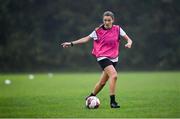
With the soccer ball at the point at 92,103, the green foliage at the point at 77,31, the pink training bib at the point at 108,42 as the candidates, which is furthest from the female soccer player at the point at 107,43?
the green foliage at the point at 77,31

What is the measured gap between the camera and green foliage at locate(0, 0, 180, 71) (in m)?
47.9

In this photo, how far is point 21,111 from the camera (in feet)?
38.1

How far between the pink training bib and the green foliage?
115ft

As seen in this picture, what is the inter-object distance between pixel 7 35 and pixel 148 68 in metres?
11.6

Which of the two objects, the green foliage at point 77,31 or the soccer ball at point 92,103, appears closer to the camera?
the soccer ball at point 92,103

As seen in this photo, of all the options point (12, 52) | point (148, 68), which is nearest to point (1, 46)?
point (12, 52)

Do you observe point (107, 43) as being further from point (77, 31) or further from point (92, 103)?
point (77, 31)

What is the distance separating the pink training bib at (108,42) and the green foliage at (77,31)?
115 feet

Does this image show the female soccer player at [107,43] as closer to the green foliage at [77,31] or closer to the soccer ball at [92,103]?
the soccer ball at [92,103]

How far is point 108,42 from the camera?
12.2 metres

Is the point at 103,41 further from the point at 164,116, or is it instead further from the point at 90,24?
the point at 90,24

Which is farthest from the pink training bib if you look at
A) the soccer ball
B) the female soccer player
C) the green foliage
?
the green foliage

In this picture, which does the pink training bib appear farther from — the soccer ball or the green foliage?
the green foliage

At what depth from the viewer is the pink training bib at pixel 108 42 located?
40.2 ft
